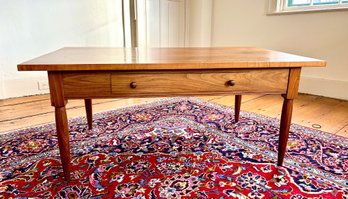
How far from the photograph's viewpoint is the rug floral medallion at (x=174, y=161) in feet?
3.43

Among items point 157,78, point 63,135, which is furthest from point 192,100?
point 63,135

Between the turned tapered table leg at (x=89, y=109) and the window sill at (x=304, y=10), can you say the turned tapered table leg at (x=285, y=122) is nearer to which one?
the turned tapered table leg at (x=89, y=109)

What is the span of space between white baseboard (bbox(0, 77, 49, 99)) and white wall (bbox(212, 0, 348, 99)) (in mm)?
2291

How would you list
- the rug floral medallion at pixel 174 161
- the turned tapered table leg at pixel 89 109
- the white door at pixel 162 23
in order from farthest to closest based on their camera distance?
the white door at pixel 162 23 → the turned tapered table leg at pixel 89 109 → the rug floral medallion at pixel 174 161

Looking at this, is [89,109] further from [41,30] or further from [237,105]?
[41,30]

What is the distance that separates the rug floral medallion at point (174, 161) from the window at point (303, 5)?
4.51 feet

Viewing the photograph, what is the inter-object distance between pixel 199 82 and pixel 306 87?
6.72 ft

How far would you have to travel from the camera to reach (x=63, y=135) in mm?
1029

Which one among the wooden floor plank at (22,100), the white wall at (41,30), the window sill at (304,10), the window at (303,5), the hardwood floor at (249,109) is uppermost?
the window at (303,5)

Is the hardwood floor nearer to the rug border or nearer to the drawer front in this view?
the rug border

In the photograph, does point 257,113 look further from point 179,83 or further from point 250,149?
point 179,83

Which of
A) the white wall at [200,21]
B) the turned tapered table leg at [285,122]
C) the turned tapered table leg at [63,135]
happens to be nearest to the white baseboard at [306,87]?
the white wall at [200,21]

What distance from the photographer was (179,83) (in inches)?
40.7

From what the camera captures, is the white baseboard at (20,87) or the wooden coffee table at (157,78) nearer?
the wooden coffee table at (157,78)
